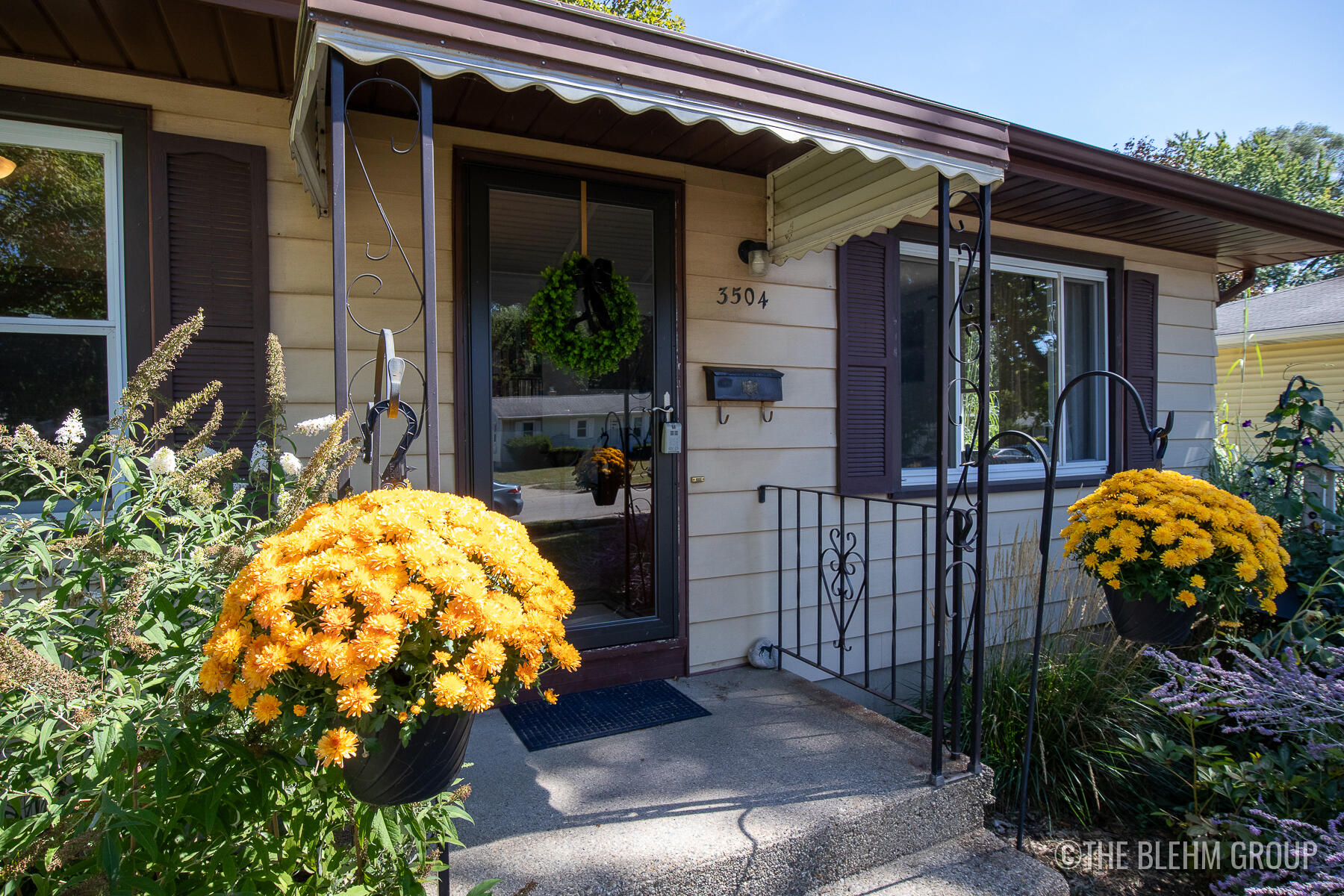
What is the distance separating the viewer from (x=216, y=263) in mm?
2188

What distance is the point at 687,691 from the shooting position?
2.79 m

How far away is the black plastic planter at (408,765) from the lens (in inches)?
45.2

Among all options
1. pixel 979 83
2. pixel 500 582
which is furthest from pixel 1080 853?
pixel 979 83

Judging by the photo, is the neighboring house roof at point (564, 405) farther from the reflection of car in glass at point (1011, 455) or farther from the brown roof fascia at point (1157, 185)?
the reflection of car in glass at point (1011, 455)

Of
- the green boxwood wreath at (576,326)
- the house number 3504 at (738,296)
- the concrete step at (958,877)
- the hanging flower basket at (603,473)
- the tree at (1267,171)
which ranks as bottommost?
the concrete step at (958,877)

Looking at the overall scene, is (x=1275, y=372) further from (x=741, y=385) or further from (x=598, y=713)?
(x=598, y=713)

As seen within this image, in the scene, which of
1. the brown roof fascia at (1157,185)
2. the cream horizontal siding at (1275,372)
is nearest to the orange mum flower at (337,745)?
the brown roof fascia at (1157,185)

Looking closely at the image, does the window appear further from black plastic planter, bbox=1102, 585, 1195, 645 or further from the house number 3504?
black plastic planter, bbox=1102, 585, 1195, 645

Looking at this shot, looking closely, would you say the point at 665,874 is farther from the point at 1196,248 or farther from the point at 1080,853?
the point at 1196,248

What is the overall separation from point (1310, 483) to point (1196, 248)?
5.21 ft

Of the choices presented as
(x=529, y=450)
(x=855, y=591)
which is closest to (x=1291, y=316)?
(x=855, y=591)

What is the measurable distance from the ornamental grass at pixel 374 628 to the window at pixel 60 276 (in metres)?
1.45

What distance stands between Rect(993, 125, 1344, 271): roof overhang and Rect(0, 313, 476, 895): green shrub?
2.90 metres

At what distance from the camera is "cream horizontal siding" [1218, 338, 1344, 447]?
884 cm
